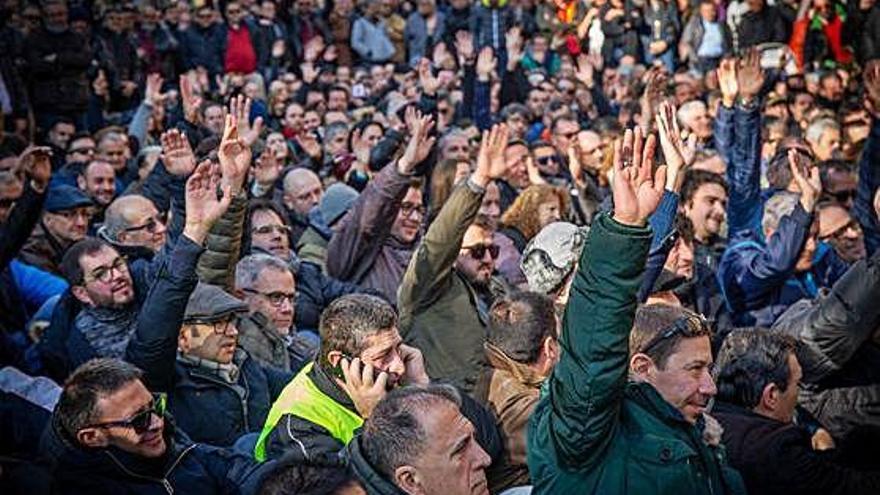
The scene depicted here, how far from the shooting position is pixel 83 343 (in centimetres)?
526

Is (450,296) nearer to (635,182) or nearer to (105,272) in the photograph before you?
(105,272)

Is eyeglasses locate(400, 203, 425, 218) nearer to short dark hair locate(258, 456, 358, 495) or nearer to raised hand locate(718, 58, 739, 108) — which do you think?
raised hand locate(718, 58, 739, 108)

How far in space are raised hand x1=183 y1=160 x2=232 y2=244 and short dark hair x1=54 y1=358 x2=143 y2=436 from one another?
805mm

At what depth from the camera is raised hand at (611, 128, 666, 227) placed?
267 centimetres

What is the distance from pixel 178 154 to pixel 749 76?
10.3 ft

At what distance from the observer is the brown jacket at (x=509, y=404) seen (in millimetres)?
3775

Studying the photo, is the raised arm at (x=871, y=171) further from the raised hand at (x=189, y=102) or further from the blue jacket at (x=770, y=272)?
the raised hand at (x=189, y=102)

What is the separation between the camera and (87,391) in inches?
152

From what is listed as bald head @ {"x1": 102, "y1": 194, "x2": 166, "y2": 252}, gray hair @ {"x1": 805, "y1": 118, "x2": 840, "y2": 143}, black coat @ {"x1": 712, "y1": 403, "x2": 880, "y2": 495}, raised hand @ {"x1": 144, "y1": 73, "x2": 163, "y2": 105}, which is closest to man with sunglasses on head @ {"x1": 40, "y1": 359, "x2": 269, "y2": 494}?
black coat @ {"x1": 712, "y1": 403, "x2": 880, "y2": 495}

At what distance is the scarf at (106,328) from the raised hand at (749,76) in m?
3.63

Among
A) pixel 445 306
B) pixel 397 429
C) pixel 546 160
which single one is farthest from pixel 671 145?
pixel 546 160

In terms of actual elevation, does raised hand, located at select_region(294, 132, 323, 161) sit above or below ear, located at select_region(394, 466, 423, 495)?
below

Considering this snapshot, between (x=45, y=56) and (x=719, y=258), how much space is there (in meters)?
7.93

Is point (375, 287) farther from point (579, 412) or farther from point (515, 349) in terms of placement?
point (579, 412)
